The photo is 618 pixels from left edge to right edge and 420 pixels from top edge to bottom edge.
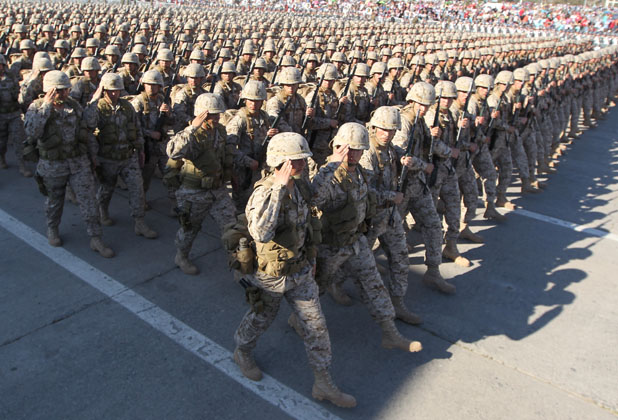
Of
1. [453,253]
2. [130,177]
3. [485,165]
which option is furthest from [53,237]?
[485,165]

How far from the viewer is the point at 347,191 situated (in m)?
3.75

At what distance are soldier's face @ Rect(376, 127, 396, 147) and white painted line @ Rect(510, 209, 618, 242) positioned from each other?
185 inches

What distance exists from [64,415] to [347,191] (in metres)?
2.67

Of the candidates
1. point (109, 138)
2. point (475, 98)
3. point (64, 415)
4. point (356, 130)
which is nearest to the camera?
point (64, 415)

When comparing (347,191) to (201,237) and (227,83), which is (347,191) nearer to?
(201,237)

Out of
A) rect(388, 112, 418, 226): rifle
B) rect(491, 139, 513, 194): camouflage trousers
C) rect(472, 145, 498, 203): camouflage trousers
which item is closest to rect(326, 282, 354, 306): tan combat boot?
rect(388, 112, 418, 226): rifle

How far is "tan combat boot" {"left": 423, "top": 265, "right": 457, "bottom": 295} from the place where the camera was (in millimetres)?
5430

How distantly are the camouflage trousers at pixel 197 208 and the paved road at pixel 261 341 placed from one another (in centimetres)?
48

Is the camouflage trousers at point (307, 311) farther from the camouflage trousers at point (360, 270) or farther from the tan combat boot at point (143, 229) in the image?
the tan combat boot at point (143, 229)

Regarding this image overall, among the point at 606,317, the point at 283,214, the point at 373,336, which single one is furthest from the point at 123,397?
the point at 606,317

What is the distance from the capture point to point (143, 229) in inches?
246

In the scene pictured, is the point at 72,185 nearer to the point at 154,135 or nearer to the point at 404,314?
the point at 154,135

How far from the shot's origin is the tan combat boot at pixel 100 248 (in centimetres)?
568

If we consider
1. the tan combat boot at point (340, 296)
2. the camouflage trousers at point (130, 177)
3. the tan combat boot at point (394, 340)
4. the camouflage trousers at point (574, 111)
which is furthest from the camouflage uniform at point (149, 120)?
the camouflage trousers at point (574, 111)
